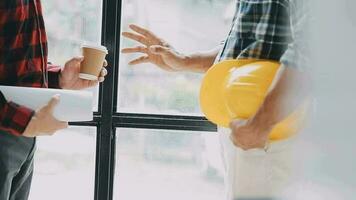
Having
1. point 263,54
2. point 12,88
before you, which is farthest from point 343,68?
point 12,88

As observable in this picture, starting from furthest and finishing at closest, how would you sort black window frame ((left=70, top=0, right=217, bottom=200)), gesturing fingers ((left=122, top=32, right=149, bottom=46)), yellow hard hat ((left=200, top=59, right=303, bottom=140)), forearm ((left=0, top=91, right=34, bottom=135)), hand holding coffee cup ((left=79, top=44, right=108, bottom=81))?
black window frame ((left=70, top=0, right=217, bottom=200))
gesturing fingers ((left=122, top=32, right=149, bottom=46))
hand holding coffee cup ((left=79, top=44, right=108, bottom=81))
forearm ((left=0, top=91, right=34, bottom=135))
yellow hard hat ((left=200, top=59, right=303, bottom=140))

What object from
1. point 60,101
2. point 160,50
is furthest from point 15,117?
point 160,50

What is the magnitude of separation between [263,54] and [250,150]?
0.62 feet

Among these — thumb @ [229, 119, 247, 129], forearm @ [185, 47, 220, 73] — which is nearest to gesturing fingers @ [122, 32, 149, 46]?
forearm @ [185, 47, 220, 73]

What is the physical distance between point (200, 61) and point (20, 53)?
1.81 ft

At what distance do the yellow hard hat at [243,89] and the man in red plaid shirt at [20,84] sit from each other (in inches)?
18.3

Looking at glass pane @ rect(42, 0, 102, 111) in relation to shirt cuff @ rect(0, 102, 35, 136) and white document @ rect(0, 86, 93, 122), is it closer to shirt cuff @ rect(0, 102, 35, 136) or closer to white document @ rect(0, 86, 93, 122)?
white document @ rect(0, 86, 93, 122)

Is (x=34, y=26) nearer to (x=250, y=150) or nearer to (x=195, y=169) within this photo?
(x=250, y=150)

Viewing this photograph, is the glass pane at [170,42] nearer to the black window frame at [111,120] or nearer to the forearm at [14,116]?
the black window frame at [111,120]

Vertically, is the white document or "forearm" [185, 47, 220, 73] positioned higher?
"forearm" [185, 47, 220, 73]

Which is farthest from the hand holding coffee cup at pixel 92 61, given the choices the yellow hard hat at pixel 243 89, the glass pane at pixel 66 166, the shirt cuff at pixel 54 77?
the yellow hard hat at pixel 243 89

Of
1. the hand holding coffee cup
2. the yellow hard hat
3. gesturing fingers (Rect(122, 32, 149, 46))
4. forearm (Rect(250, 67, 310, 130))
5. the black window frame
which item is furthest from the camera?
the black window frame

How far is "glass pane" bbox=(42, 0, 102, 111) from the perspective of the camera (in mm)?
1671

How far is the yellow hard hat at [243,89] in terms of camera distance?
74 centimetres
